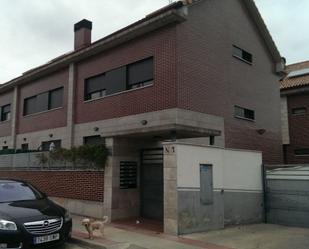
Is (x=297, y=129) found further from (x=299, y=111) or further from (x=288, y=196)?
(x=288, y=196)

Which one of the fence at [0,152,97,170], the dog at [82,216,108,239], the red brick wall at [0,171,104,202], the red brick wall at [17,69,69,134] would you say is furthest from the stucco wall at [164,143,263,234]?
the red brick wall at [17,69,69,134]

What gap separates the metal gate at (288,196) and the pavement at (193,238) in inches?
33.5

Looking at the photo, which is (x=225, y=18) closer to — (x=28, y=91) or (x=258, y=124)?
(x=258, y=124)

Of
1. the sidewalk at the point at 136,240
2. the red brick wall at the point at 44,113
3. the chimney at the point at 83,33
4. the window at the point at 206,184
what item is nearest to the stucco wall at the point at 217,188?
the window at the point at 206,184

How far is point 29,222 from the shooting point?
7.73m

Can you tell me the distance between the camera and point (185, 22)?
1426 cm

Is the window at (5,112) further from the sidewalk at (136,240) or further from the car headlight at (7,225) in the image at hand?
the car headlight at (7,225)

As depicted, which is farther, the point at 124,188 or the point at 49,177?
the point at 49,177

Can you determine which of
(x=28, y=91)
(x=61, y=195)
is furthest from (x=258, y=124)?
(x=28, y=91)

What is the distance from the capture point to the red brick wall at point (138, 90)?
13820 mm

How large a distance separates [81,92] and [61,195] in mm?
5543

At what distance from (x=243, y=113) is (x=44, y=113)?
10124mm

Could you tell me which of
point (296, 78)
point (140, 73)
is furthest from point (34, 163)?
point (296, 78)

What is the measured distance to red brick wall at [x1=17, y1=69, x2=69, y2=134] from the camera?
19.3 metres
